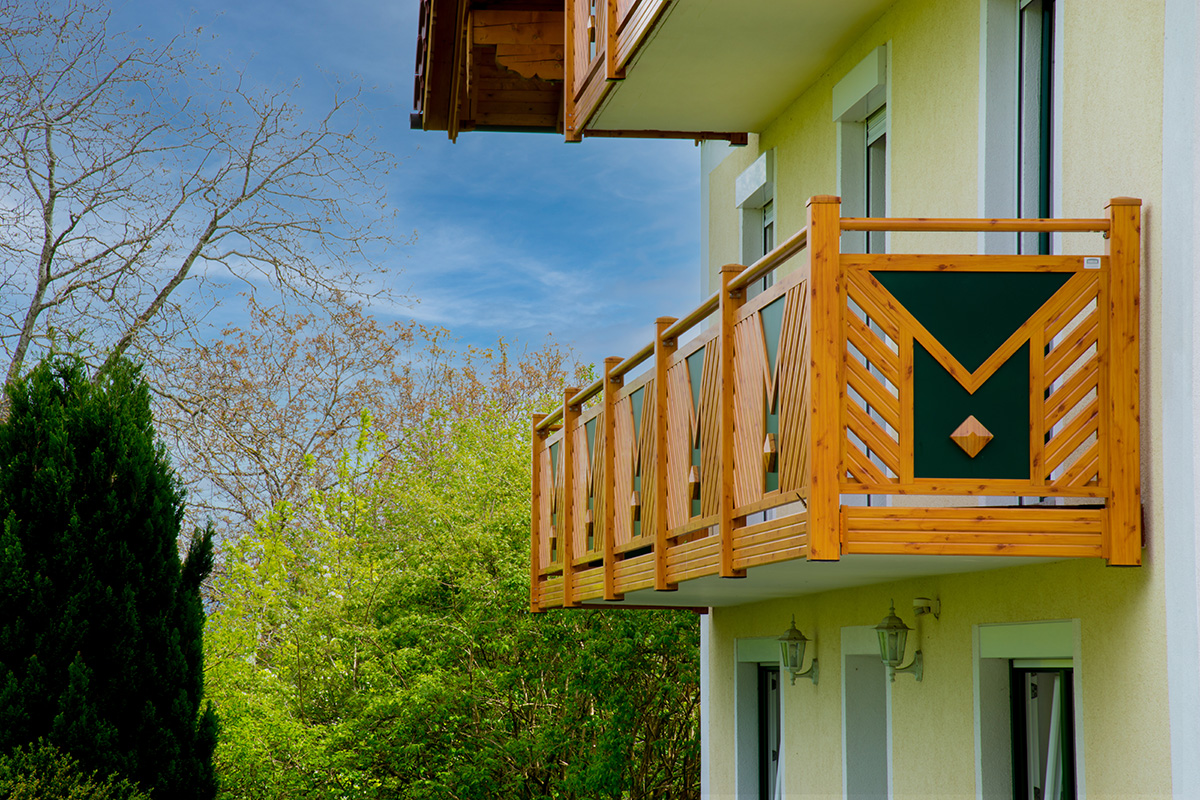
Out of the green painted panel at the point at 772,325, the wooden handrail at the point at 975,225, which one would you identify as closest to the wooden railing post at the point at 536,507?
the green painted panel at the point at 772,325

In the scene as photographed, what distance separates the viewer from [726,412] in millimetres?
6371

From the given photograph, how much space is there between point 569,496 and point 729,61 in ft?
11.1

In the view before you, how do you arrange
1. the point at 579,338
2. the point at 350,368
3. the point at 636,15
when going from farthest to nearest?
the point at 579,338 < the point at 350,368 < the point at 636,15

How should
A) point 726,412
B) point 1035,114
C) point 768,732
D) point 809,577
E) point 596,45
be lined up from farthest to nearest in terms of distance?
point 768,732, point 596,45, point 809,577, point 1035,114, point 726,412

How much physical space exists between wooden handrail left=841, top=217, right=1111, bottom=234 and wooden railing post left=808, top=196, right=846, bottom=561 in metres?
0.14

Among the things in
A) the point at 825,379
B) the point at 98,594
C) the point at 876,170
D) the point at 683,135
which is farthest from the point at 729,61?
the point at 98,594

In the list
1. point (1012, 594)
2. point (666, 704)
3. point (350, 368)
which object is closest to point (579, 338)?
point (350, 368)

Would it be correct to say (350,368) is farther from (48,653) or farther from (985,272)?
(985,272)

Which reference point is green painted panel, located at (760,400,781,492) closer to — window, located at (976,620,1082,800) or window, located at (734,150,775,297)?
window, located at (976,620,1082,800)

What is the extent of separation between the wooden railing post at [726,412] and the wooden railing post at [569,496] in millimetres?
3547

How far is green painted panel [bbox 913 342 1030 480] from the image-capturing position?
500cm

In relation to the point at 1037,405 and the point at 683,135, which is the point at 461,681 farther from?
the point at 1037,405

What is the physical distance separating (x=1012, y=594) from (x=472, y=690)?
11.6m

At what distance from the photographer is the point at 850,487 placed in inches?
197
